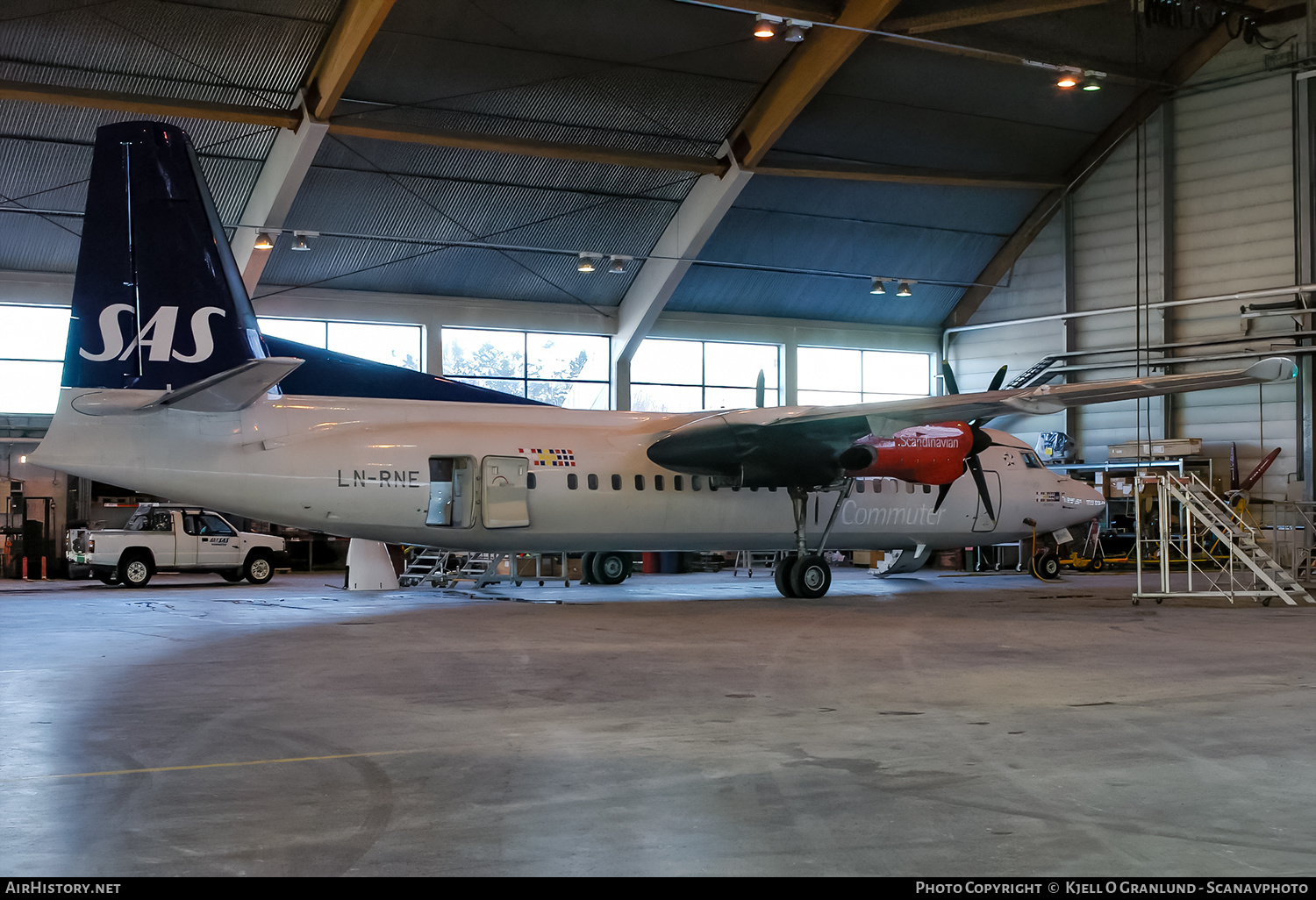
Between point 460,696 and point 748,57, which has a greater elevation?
point 748,57

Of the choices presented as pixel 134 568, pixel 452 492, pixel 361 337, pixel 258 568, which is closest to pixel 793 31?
pixel 452 492

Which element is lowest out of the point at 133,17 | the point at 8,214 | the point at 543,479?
the point at 543,479

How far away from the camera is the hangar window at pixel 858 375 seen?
35156 millimetres

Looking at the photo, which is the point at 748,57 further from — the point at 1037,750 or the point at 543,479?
the point at 1037,750

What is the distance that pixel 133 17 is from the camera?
21.5 m

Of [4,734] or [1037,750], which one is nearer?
[1037,750]

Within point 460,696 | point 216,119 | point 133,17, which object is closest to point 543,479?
point 460,696

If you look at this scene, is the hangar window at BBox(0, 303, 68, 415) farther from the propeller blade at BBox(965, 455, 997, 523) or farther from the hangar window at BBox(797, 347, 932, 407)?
the propeller blade at BBox(965, 455, 997, 523)

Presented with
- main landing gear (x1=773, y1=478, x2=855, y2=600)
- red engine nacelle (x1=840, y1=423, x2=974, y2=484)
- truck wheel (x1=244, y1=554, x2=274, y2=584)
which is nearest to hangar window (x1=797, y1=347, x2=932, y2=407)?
main landing gear (x1=773, y1=478, x2=855, y2=600)

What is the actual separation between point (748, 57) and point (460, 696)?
821 inches

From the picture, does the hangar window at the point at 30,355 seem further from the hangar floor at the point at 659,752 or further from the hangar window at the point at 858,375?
the hangar window at the point at 858,375

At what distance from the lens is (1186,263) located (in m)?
31.3

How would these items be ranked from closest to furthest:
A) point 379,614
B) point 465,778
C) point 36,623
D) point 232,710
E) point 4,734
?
point 465,778 → point 4,734 → point 232,710 → point 36,623 → point 379,614

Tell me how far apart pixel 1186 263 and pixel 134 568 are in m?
28.4
